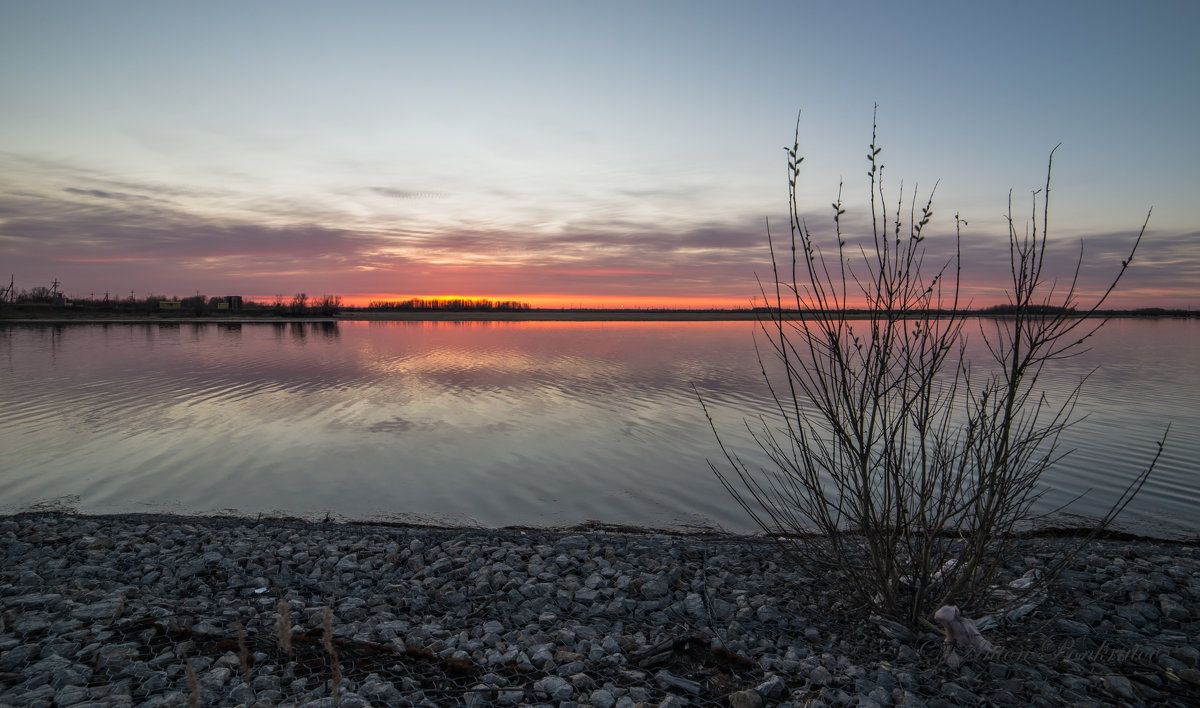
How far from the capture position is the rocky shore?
11.9 feet

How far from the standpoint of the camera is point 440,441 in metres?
11.8

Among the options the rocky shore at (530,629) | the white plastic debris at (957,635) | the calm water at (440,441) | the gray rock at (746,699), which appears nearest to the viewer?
the gray rock at (746,699)

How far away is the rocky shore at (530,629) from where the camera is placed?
3625 millimetres

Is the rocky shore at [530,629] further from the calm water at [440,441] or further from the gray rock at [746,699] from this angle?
the calm water at [440,441]

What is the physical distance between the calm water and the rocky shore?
1753mm

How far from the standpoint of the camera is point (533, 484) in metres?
9.16

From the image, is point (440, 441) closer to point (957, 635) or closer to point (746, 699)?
point (746, 699)

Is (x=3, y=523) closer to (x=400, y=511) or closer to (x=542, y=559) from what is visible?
(x=400, y=511)

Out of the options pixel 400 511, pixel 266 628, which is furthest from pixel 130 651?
pixel 400 511

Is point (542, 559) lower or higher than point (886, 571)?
lower

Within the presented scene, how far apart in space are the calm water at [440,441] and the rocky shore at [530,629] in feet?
5.75

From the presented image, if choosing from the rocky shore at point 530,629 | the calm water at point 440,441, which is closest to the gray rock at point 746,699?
the rocky shore at point 530,629

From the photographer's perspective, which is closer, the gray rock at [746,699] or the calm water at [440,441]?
the gray rock at [746,699]

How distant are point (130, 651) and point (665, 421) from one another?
10598mm
